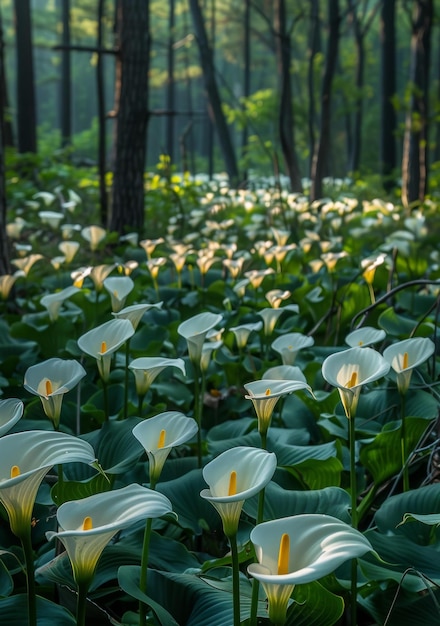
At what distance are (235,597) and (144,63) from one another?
5224 millimetres

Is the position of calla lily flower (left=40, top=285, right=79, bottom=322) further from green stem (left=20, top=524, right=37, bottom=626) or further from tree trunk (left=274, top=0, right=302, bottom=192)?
tree trunk (left=274, top=0, right=302, bottom=192)

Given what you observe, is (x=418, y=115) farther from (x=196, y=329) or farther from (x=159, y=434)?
(x=159, y=434)

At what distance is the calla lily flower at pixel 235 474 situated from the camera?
0.93 metres

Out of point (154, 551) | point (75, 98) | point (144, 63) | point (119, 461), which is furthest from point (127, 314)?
point (75, 98)

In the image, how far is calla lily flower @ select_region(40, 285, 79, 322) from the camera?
214 centimetres

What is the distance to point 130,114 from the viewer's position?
568 cm

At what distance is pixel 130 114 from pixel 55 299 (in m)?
3.80

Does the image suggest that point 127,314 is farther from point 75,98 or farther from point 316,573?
point 75,98

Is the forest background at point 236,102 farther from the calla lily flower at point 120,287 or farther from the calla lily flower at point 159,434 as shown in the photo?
the calla lily flower at point 159,434

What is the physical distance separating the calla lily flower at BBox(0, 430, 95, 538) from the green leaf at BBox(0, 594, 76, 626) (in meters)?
0.23

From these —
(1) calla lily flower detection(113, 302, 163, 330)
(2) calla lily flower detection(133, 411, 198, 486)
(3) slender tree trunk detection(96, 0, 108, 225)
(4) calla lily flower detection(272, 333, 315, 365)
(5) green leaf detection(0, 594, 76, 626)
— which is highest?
(3) slender tree trunk detection(96, 0, 108, 225)

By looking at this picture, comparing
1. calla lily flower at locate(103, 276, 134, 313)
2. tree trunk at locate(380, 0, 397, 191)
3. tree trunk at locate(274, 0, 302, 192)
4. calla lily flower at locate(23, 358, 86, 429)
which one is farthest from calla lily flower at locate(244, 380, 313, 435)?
tree trunk at locate(380, 0, 397, 191)

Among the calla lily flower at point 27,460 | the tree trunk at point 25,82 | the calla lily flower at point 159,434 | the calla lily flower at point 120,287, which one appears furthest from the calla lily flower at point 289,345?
the tree trunk at point 25,82

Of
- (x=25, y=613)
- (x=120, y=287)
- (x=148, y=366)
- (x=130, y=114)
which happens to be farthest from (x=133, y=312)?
(x=130, y=114)
